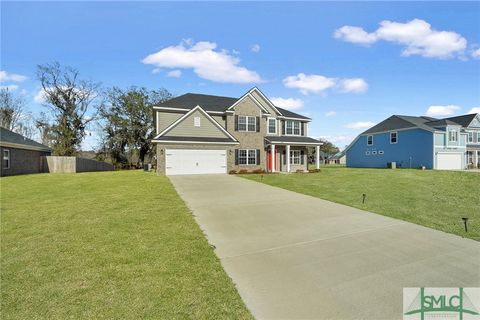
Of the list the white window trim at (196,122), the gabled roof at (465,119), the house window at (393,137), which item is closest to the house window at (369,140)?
the house window at (393,137)

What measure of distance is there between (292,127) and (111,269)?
24678mm

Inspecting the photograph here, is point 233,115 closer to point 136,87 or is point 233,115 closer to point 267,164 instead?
point 267,164

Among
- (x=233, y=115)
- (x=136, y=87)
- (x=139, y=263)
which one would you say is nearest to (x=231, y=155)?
(x=233, y=115)

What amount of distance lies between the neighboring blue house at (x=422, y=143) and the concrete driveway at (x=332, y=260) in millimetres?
27746

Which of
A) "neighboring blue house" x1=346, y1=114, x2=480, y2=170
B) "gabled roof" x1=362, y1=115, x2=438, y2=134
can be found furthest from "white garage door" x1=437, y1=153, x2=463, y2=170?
"gabled roof" x1=362, y1=115, x2=438, y2=134

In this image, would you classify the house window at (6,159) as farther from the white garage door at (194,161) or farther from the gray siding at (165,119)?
the white garage door at (194,161)

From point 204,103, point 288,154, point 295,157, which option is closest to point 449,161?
point 295,157

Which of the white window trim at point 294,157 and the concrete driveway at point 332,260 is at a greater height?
the white window trim at point 294,157

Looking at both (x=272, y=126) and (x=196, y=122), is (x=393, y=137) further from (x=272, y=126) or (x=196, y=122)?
(x=196, y=122)

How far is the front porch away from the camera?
936 inches

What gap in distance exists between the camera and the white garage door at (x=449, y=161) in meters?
28.4

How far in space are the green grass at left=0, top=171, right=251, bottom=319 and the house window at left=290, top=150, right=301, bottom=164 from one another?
19405 millimetres

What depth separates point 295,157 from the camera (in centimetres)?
2548

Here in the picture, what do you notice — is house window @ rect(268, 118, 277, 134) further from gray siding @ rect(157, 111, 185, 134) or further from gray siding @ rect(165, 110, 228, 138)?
gray siding @ rect(157, 111, 185, 134)
